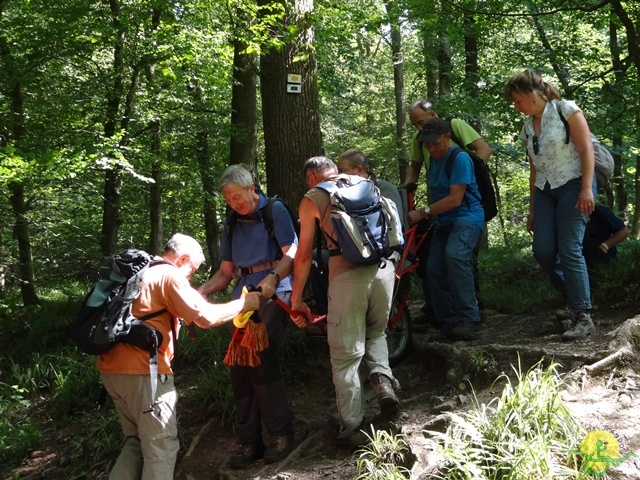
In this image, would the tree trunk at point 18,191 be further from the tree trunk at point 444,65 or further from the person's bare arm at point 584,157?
the tree trunk at point 444,65

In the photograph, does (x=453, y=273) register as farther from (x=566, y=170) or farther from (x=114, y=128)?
(x=114, y=128)

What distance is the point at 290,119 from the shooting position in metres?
6.18

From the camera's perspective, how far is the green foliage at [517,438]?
266cm

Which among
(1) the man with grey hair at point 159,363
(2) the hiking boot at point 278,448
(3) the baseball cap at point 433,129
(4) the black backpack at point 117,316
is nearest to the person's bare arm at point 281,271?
(1) the man with grey hair at point 159,363

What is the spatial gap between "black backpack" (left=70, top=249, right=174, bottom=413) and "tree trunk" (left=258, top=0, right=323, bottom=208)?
261 cm

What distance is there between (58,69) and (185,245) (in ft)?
23.1

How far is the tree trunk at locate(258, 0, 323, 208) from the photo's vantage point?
6156mm

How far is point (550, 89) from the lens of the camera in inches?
177

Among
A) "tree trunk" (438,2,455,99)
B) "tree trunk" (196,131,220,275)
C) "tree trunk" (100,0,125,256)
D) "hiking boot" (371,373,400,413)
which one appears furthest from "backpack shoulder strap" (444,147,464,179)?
"tree trunk" (196,131,220,275)

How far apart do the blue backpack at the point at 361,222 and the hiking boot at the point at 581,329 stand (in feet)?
5.08

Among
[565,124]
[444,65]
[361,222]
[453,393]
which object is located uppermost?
[444,65]

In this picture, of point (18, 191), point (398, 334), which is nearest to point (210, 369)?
point (398, 334)

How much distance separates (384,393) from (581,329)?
1.68 m

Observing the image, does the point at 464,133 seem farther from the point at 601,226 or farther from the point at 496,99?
the point at 496,99
